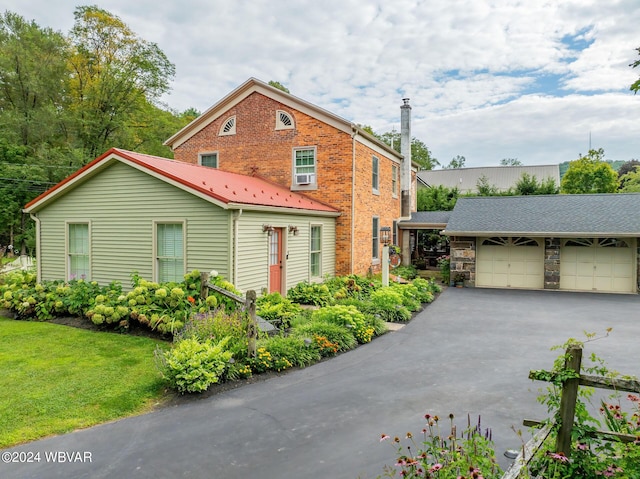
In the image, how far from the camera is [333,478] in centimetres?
383

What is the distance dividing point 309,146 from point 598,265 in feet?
40.7

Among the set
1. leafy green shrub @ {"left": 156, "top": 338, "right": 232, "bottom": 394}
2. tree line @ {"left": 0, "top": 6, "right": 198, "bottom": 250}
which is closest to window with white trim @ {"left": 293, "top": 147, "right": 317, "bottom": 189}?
leafy green shrub @ {"left": 156, "top": 338, "right": 232, "bottom": 394}

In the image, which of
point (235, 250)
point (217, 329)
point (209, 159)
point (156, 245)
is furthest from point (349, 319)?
point (209, 159)

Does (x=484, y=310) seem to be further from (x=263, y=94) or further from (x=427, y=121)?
(x=427, y=121)

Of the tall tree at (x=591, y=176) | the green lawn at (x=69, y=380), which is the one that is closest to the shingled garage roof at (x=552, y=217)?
the green lawn at (x=69, y=380)

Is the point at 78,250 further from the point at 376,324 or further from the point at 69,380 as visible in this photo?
the point at 376,324

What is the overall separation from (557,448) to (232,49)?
18.5m

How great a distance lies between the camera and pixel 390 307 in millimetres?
10938

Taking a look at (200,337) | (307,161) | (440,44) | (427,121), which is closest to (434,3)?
(440,44)

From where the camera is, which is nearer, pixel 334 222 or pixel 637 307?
pixel 637 307

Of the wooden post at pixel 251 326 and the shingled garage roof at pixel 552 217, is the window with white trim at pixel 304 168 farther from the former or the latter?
the wooden post at pixel 251 326

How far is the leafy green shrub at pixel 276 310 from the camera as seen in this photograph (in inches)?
363

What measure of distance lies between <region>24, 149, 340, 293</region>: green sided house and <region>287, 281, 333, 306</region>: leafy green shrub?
0.28 metres

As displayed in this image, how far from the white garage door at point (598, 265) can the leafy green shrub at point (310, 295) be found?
10.6 meters
